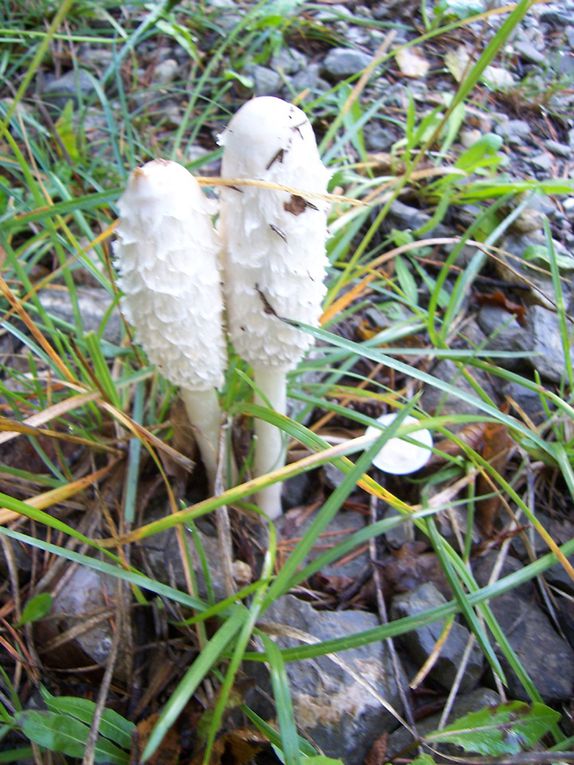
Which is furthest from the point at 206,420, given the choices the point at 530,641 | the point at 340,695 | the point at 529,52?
the point at 529,52

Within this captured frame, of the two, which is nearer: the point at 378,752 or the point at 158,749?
the point at 158,749

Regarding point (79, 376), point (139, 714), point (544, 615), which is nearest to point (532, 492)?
point (544, 615)

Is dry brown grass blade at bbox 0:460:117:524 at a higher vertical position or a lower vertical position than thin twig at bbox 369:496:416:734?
higher

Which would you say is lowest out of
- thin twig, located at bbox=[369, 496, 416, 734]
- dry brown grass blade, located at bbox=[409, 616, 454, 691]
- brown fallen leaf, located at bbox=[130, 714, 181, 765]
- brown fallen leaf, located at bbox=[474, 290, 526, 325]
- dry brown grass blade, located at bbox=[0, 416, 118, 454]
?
brown fallen leaf, located at bbox=[130, 714, 181, 765]

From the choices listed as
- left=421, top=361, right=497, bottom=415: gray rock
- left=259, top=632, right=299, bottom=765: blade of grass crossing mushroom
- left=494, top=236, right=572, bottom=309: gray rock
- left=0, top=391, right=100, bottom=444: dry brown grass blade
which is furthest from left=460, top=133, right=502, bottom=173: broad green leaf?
left=259, top=632, right=299, bottom=765: blade of grass crossing mushroom

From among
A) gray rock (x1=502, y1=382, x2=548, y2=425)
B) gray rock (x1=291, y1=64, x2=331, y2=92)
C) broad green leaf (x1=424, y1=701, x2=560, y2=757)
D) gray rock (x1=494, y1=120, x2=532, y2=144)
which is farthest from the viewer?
gray rock (x1=291, y1=64, x2=331, y2=92)

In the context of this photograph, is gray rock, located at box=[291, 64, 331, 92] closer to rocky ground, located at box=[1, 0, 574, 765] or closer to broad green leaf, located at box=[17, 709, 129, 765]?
rocky ground, located at box=[1, 0, 574, 765]

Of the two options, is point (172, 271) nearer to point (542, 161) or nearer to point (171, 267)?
point (171, 267)
